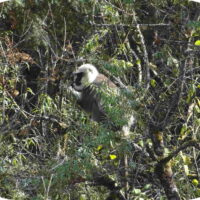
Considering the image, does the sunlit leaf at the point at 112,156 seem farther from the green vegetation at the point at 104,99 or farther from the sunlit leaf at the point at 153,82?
the sunlit leaf at the point at 153,82

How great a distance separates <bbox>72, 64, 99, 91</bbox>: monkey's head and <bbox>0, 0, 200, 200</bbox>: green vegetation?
0.17ft

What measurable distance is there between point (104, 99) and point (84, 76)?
895 mm

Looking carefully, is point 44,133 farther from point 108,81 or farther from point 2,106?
point 108,81

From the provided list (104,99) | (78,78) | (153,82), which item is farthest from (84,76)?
(104,99)

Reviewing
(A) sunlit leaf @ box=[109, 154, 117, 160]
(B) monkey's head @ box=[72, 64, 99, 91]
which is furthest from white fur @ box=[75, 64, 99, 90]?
(A) sunlit leaf @ box=[109, 154, 117, 160]

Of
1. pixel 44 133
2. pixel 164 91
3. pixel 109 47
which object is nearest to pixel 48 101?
pixel 44 133

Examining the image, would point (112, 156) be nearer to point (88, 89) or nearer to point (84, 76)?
point (84, 76)

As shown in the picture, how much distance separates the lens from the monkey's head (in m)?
3.45

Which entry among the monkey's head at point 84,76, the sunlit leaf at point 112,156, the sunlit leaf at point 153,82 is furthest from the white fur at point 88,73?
the sunlit leaf at point 112,156

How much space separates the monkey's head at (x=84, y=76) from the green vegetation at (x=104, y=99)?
0.05m

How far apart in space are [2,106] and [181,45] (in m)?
1.01

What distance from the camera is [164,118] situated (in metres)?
2.85

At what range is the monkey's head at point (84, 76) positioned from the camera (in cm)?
345

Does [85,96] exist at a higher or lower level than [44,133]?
higher
